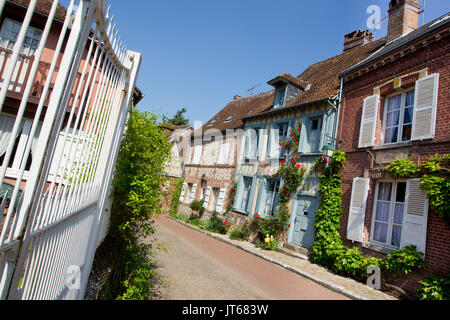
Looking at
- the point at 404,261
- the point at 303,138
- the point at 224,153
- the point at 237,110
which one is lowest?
the point at 404,261

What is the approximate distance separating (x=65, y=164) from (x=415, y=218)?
756cm

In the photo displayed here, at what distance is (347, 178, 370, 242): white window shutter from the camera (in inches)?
307

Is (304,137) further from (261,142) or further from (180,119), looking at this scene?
(180,119)

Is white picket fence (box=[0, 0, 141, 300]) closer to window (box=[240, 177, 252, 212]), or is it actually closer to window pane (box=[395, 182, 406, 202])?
window pane (box=[395, 182, 406, 202])

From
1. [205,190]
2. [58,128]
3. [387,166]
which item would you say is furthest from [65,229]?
[205,190]

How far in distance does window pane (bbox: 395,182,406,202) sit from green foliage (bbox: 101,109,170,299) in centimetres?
629

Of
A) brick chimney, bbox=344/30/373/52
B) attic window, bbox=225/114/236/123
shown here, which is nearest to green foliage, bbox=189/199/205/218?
attic window, bbox=225/114/236/123

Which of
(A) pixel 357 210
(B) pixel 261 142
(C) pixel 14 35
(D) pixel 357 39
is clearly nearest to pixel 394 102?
(A) pixel 357 210

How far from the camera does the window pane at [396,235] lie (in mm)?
6973

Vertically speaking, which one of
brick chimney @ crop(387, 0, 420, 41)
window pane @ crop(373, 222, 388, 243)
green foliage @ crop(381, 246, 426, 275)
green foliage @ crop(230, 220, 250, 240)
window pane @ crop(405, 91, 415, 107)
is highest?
brick chimney @ crop(387, 0, 420, 41)

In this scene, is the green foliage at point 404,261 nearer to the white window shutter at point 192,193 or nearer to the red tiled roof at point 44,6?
the red tiled roof at point 44,6

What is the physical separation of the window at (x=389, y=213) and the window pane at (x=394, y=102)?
2.32 metres

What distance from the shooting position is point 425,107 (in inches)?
271

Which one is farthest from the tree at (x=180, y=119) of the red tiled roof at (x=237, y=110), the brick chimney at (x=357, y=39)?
the brick chimney at (x=357, y=39)
